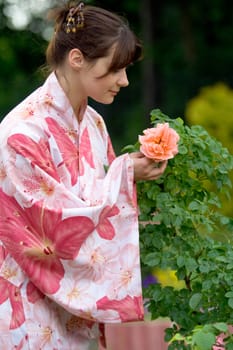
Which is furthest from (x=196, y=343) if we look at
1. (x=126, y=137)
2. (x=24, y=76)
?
(x=24, y=76)

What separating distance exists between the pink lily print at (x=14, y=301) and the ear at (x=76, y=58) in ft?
2.15

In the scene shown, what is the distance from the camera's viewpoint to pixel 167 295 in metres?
3.46

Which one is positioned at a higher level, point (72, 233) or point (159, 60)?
point (159, 60)

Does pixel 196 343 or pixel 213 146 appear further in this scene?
pixel 213 146

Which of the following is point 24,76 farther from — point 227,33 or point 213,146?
point 213,146

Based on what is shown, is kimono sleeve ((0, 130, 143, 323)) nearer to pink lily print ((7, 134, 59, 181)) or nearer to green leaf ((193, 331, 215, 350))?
pink lily print ((7, 134, 59, 181))

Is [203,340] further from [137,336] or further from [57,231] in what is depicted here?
[137,336]

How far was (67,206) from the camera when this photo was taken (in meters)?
3.23

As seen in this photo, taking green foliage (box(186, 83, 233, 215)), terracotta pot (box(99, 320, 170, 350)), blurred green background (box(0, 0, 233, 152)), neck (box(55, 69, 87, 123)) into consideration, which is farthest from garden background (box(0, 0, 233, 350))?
neck (box(55, 69, 87, 123))

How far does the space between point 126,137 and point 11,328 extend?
39.6 feet

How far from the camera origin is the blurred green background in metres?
15.6

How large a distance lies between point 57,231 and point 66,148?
0.26m

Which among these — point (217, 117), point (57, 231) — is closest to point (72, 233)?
point (57, 231)

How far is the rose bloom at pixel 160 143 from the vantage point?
3.24 metres
